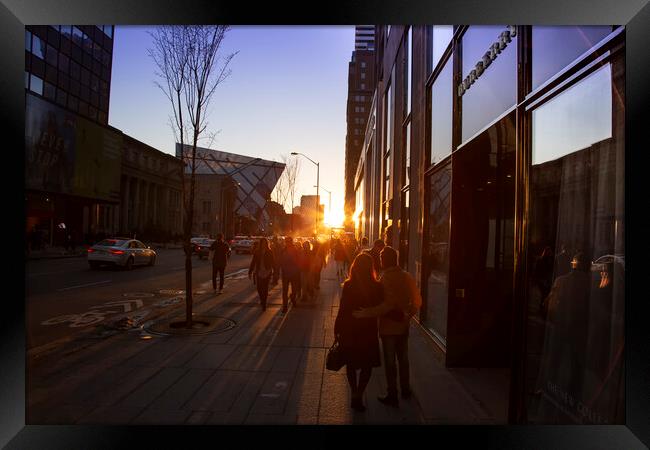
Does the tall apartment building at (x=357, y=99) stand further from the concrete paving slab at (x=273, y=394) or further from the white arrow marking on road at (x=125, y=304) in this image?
the concrete paving slab at (x=273, y=394)

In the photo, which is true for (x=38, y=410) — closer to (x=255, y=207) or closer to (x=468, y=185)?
(x=468, y=185)

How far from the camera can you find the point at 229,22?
13.9ft

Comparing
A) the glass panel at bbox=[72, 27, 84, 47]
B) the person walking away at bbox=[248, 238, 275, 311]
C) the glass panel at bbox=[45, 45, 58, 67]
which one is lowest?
the person walking away at bbox=[248, 238, 275, 311]

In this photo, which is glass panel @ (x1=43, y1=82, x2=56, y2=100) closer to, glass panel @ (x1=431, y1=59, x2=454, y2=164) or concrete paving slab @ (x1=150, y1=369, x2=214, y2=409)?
glass panel @ (x1=431, y1=59, x2=454, y2=164)

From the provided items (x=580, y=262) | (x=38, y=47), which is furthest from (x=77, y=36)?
(x=580, y=262)

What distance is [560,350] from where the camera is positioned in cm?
393

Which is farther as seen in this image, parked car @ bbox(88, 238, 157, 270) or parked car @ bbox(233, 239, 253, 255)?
parked car @ bbox(233, 239, 253, 255)

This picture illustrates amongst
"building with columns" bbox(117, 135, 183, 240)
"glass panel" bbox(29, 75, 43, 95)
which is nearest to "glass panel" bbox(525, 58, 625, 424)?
"glass panel" bbox(29, 75, 43, 95)

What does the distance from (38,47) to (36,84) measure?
9.88 feet

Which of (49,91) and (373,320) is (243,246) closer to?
(49,91)

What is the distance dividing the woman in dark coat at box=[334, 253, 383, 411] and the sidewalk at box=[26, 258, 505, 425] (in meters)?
0.38

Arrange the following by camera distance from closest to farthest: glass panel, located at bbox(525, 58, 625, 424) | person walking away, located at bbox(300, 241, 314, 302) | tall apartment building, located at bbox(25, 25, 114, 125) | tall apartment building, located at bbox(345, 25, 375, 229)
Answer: glass panel, located at bbox(525, 58, 625, 424)
person walking away, located at bbox(300, 241, 314, 302)
tall apartment building, located at bbox(25, 25, 114, 125)
tall apartment building, located at bbox(345, 25, 375, 229)

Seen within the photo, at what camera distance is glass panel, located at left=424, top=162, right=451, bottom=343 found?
27.3ft

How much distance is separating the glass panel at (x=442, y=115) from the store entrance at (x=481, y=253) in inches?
37.1
